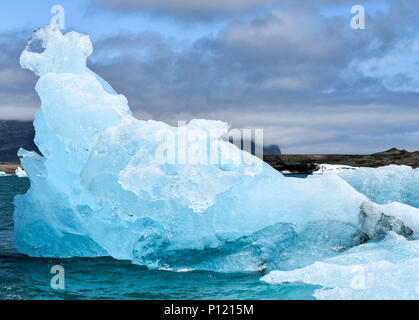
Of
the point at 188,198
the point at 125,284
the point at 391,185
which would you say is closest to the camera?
the point at 125,284

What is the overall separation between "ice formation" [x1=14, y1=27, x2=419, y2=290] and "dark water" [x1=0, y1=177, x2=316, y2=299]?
22.0 inches

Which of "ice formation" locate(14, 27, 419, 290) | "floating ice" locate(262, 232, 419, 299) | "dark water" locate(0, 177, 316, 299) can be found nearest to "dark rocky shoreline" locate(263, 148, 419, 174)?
"ice formation" locate(14, 27, 419, 290)

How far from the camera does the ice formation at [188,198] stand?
8625 millimetres

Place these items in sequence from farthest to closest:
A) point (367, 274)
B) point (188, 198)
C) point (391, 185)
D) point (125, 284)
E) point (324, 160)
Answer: point (324, 160)
point (391, 185)
point (188, 198)
point (125, 284)
point (367, 274)

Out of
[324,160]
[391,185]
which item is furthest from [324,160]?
[391,185]

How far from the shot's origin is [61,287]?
7.93 m

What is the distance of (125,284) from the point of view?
8.05 meters

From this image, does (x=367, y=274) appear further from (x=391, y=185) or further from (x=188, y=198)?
(x=391, y=185)

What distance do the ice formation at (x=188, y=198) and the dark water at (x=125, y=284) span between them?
0.56 metres

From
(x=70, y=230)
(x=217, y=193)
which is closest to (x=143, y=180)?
(x=217, y=193)

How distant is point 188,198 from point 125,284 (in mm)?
1625

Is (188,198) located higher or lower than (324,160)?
lower

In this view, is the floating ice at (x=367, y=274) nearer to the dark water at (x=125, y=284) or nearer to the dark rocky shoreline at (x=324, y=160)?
the dark water at (x=125, y=284)
